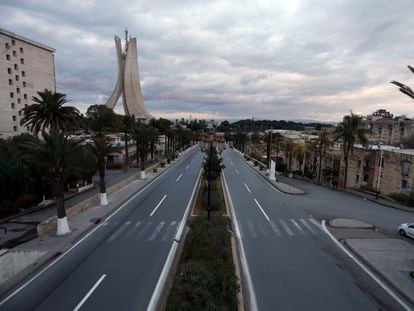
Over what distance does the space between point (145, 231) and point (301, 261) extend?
9.37m

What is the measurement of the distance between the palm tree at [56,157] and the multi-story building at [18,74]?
169ft

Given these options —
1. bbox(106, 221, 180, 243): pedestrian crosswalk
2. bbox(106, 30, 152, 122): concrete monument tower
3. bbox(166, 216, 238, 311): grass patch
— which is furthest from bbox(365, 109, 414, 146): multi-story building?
bbox(106, 30, 152, 122): concrete monument tower

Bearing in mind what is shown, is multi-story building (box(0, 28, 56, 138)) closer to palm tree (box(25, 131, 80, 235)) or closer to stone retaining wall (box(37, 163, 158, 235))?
stone retaining wall (box(37, 163, 158, 235))

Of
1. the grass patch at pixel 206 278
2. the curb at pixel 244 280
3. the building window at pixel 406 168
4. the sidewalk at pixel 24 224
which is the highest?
the building window at pixel 406 168

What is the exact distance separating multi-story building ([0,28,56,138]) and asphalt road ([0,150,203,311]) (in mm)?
55474

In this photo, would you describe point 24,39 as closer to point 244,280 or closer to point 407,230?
point 244,280

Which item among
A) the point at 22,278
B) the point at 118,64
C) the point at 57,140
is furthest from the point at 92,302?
the point at 118,64

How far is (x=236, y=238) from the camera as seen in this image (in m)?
16.2

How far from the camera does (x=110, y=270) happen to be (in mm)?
12422

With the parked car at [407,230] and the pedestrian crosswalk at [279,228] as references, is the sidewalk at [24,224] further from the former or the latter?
the parked car at [407,230]

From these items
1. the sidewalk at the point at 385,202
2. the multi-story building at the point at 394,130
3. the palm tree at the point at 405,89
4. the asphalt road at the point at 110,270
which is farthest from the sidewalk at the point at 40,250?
the multi-story building at the point at 394,130

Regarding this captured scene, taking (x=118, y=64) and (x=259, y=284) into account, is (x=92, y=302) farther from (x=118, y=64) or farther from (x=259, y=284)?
(x=118, y=64)

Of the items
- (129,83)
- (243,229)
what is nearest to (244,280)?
(243,229)

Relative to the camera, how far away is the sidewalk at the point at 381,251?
11.5 metres
